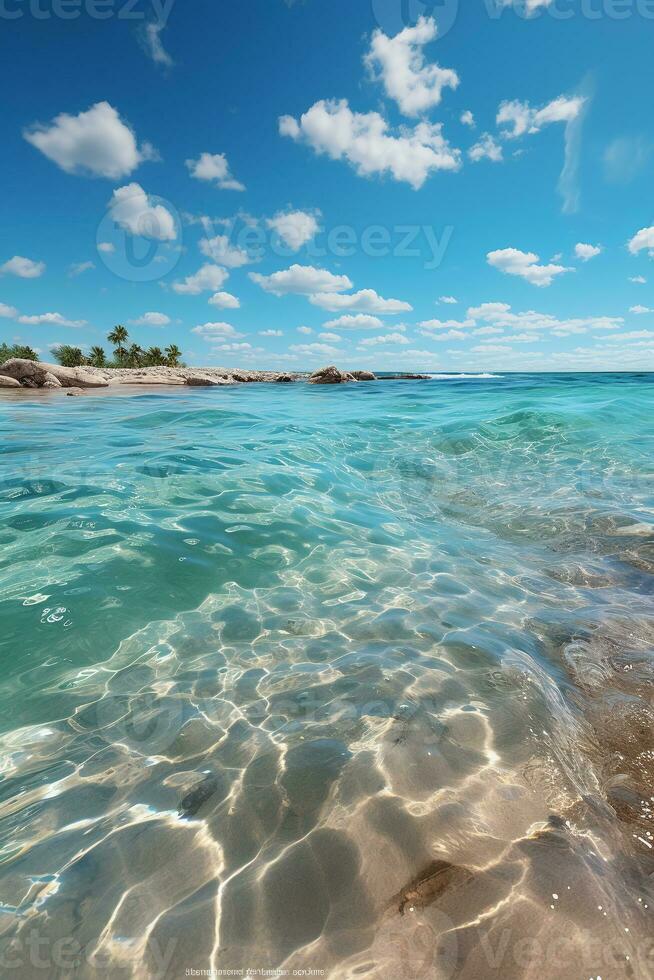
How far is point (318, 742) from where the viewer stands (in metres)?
1.88

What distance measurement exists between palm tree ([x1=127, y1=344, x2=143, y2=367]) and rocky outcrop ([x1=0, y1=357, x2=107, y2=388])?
1480 inches

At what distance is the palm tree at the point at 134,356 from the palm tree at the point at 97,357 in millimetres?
3218

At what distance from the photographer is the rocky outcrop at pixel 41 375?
2469cm

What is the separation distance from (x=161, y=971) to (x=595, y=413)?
1390cm

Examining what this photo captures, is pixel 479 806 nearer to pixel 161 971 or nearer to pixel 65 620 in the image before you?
pixel 161 971

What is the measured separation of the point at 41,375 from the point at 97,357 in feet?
132

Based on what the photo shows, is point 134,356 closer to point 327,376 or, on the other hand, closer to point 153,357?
point 153,357

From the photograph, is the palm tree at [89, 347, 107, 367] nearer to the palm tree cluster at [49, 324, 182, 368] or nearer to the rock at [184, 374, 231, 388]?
the palm tree cluster at [49, 324, 182, 368]

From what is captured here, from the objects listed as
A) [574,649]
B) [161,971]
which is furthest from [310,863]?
[574,649]

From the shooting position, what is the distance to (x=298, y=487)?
18.9 feet

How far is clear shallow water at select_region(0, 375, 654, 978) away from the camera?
1205 mm

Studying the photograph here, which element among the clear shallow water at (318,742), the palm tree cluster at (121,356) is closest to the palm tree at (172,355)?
the palm tree cluster at (121,356)

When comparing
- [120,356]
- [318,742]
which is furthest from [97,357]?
[318,742]

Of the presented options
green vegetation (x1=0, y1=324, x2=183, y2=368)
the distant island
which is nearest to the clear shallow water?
the distant island
